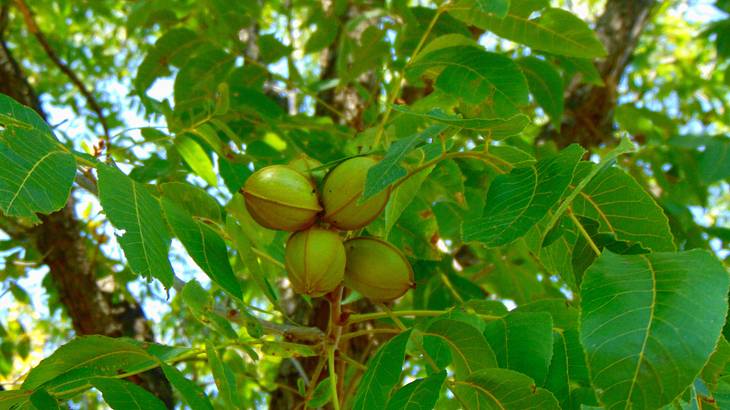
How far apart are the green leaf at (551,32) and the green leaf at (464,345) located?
821mm

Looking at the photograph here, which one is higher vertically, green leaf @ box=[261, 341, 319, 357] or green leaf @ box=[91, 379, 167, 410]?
green leaf @ box=[91, 379, 167, 410]

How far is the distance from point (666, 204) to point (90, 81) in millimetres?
4993

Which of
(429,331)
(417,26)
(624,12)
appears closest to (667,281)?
(429,331)

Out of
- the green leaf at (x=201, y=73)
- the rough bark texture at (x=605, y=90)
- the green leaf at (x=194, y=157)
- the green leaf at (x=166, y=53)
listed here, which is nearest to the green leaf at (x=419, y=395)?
the green leaf at (x=194, y=157)

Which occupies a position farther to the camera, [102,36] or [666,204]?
[102,36]

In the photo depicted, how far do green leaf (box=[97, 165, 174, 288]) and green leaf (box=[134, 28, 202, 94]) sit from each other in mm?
1283

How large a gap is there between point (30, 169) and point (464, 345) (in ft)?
2.78

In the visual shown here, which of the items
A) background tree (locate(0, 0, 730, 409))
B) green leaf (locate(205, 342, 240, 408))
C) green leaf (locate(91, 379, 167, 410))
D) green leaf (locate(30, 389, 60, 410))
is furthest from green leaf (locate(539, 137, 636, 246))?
green leaf (locate(30, 389, 60, 410))

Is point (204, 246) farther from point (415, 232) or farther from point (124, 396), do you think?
point (415, 232)

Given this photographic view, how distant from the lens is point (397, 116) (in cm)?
192

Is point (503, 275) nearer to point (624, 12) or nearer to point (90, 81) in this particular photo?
point (624, 12)

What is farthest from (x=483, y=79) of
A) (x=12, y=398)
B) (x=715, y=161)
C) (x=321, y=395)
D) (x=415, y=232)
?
(x=715, y=161)

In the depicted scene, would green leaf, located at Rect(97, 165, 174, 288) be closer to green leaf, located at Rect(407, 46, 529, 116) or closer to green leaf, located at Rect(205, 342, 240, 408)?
green leaf, located at Rect(205, 342, 240, 408)

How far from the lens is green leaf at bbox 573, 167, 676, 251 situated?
4.15 ft
